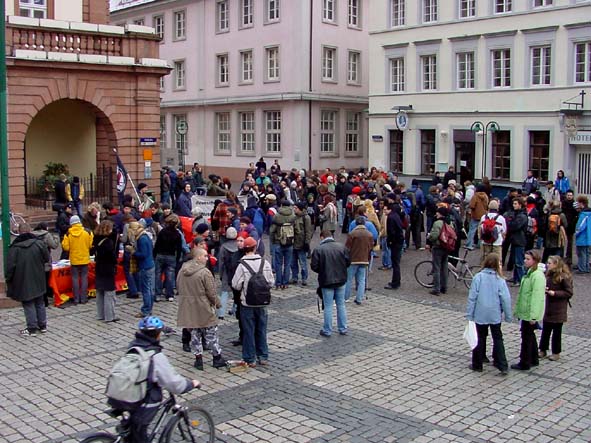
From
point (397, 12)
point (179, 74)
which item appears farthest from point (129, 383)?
point (179, 74)

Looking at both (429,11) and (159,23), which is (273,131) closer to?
(429,11)

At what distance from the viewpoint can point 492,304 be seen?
35.1 ft

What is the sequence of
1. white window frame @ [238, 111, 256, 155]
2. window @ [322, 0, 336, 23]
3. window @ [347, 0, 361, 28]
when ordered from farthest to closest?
white window frame @ [238, 111, 256, 155]
window @ [347, 0, 361, 28]
window @ [322, 0, 336, 23]

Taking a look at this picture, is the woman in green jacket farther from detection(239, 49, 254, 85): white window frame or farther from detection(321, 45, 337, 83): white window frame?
detection(239, 49, 254, 85): white window frame

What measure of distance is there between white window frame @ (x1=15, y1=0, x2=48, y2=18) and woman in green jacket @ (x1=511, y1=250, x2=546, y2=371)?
21.1m

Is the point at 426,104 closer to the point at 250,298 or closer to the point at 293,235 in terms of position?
the point at 293,235

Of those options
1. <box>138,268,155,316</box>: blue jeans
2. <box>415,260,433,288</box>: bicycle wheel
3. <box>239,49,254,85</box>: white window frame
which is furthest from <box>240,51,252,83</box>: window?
<box>138,268,155,316</box>: blue jeans

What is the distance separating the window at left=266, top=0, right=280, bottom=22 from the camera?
143 ft

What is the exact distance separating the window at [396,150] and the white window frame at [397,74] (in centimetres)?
208

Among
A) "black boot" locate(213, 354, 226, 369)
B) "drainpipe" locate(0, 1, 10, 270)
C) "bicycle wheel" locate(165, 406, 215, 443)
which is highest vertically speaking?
"drainpipe" locate(0, 1, 10, 270)

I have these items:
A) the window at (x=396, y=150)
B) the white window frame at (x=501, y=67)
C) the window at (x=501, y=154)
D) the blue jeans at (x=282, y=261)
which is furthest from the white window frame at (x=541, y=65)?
the blue jeans at (x=282, y=261)

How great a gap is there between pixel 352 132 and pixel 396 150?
662cm

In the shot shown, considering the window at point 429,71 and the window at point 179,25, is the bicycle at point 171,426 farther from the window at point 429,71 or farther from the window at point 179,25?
the window at point 179,25

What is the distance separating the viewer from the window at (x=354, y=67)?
148 ft
